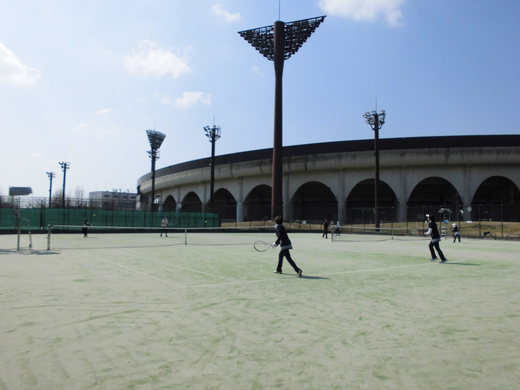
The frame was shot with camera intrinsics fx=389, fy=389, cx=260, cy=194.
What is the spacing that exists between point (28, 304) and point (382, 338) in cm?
591

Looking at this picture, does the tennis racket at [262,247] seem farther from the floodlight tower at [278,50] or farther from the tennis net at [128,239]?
the floodlight tower at [278,50]

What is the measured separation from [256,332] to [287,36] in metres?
52.7

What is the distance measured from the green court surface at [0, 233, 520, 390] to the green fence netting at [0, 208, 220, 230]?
30.8 meters

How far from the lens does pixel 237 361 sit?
4258mm

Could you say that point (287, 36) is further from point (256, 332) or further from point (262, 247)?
point (256, 332)

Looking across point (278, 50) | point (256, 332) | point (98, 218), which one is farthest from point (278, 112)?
point (256, 332)

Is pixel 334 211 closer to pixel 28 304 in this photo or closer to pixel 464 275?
pixel 464 275

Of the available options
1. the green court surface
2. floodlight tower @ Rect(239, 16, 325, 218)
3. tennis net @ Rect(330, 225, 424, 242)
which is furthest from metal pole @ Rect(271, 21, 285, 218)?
the green court surface

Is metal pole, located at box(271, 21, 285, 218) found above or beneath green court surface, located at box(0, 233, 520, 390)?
above

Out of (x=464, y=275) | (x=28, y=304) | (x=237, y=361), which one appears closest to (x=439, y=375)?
(x=237, y=361)

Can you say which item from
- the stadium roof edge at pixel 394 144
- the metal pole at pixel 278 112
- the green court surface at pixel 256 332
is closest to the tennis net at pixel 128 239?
the metal pole at pixel 278 112

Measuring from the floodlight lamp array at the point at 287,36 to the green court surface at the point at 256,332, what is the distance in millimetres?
47386

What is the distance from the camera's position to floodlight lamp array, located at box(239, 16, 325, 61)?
5100 centimetres

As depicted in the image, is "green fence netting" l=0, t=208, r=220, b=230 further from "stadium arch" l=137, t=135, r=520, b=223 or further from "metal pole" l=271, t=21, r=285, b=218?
"metal pole" l=271, t=21, r=285, b=218
